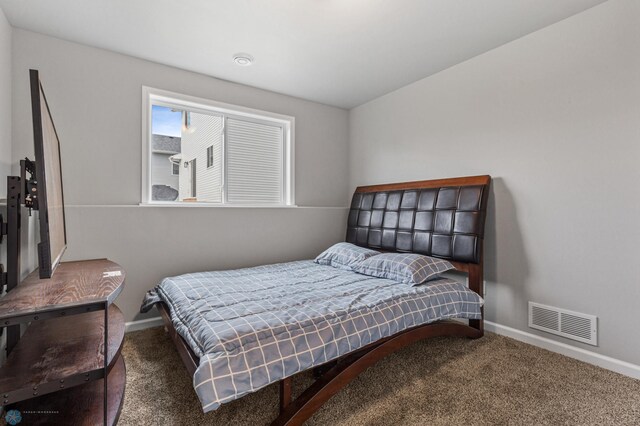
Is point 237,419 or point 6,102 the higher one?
point 6,102

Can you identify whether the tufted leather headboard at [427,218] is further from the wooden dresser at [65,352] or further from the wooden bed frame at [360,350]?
the wooden dresser at [65,352]

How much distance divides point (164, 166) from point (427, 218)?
8.41 feet

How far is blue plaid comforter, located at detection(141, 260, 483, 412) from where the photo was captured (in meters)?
1.32

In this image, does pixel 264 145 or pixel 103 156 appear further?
pixel 264 145

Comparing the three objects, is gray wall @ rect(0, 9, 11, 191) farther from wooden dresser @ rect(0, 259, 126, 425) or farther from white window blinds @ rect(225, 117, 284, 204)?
white window blinds @ rect(225, 117, 284, 204)

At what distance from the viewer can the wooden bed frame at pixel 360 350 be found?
4.78ft

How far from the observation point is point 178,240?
2.91 meters

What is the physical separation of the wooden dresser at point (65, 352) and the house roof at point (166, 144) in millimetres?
1528

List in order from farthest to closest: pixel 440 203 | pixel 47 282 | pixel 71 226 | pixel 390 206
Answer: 1. pixel 390 206
2. pixel 440 203
3. pixel 71 226
4. pixel 47 282

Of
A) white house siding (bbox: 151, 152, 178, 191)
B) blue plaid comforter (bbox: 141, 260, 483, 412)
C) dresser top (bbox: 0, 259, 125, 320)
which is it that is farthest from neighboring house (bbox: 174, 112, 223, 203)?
dresser top (bbox: 0, 259, 125, 320)

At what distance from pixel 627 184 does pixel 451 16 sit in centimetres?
161

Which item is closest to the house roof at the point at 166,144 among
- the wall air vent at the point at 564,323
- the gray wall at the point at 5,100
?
the gray wall at the point at 5,100

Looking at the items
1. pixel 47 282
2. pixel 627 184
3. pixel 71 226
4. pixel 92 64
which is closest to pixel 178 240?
pixel 71 226

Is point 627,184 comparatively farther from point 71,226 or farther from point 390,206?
point 71,226
